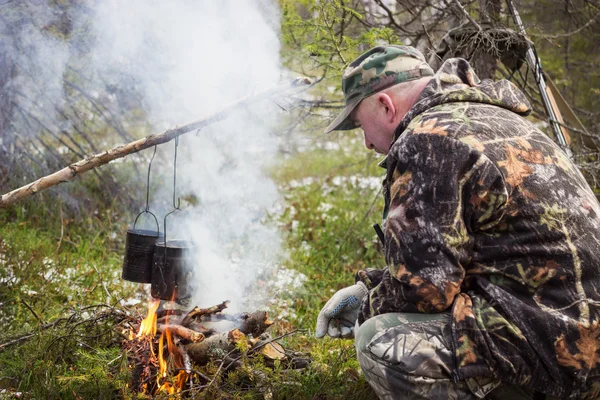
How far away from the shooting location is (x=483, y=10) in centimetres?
467

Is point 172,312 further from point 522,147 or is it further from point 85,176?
point 85,176

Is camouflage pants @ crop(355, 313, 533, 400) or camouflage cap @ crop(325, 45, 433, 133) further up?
camouflage cap @ crop(325, 45, 433, 133)

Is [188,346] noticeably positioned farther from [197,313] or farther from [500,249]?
[500,249]

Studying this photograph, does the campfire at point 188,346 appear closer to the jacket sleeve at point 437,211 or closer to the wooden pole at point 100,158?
the wooden pole at point 100,158

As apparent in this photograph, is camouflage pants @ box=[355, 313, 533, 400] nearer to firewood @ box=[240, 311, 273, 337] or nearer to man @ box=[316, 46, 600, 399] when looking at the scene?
man @ box=[316, 46, 600, 399]

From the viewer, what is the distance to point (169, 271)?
11.7 ft

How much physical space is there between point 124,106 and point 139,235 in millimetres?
2791

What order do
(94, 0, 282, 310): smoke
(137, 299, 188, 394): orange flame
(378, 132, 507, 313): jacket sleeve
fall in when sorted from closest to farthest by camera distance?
(378, 132, 507, 313): jacket sleeve → (137, 299, 188, 394): orange flame → (94, 0, 282, 310): smoke

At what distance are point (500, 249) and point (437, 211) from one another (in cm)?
32

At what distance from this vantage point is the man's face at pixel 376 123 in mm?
2898

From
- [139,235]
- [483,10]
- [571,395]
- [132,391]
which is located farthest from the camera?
[483,10]

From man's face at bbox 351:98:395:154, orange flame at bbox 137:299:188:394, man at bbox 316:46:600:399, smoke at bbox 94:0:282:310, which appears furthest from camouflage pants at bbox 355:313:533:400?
smoke at bbox 94:0:282:310

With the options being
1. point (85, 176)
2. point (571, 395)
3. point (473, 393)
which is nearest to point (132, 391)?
point (473, 393)

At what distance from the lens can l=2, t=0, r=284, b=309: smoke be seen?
5.15 meters
